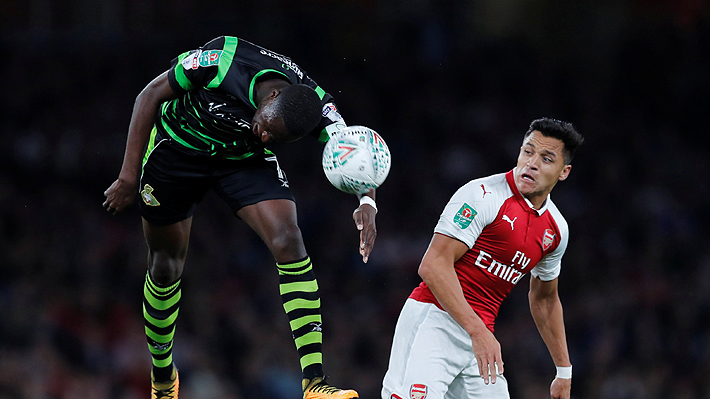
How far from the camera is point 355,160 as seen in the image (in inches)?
155

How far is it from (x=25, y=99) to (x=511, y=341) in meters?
7.18

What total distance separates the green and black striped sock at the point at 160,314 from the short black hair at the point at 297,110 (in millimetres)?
1688

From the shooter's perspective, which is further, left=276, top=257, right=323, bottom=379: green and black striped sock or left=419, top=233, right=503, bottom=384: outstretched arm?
left=276, top=257, right=323, bottom=379: green and black striped sock

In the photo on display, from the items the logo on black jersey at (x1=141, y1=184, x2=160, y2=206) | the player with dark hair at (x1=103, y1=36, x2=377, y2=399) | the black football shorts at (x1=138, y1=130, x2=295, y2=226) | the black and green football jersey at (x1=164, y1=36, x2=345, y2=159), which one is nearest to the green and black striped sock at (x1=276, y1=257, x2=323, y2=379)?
the player with dark hair at (x1=103, y1=36, x2=377, y2=399)

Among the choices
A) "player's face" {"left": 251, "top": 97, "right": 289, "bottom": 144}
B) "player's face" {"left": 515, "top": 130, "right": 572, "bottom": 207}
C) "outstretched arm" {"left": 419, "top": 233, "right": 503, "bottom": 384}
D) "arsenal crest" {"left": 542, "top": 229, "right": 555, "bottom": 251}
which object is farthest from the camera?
"arsenal crest" {"left": 542, "top": 229, "right": 555, "bottom": 251}

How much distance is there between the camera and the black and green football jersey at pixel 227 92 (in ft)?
13.6

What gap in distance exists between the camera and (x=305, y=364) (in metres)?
4.06

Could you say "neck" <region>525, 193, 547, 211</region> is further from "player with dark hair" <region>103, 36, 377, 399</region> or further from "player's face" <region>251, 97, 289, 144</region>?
"player's face" <region>251, 97, 289, 144</region>

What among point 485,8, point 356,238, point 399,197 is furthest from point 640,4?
point 356,238

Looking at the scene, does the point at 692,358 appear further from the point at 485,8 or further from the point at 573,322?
the point at 485,8

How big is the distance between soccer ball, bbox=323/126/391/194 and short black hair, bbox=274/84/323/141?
165mm

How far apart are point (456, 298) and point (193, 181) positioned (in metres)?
1.66

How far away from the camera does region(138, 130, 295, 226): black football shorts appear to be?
14.3 feet

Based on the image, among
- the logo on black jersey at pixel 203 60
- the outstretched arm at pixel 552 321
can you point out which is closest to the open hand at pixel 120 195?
the logo on black jersey at pixel 203 60
